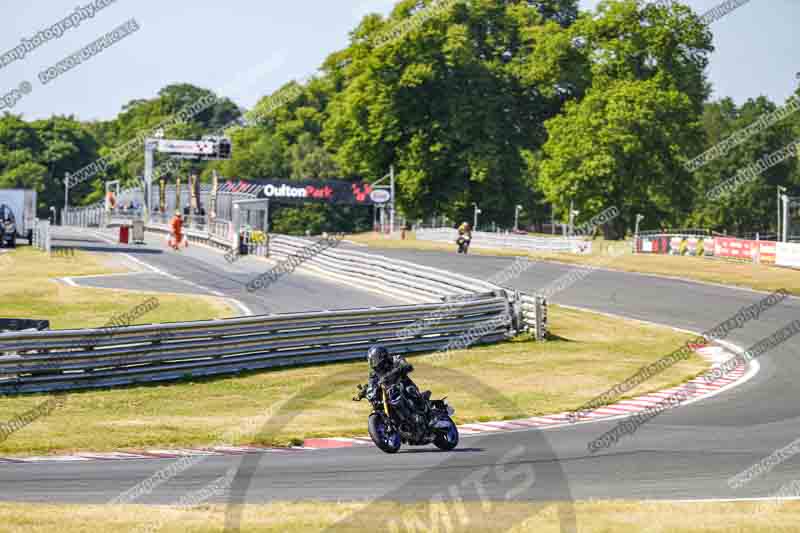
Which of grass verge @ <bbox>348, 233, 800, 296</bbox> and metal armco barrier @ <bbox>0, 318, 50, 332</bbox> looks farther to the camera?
grass verge @ <bbox>348, 233, 800, 296</bbox>

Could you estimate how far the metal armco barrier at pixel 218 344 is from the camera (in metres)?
16.8

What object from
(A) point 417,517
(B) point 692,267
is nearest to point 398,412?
(A) point 417,517

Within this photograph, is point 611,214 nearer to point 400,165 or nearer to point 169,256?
point 400,165

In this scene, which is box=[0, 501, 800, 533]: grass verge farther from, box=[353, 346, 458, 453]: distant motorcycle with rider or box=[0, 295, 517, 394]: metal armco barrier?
box=[0, 295, 517, 394]: metal armco barrier

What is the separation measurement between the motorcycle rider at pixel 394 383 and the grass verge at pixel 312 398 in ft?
5.57

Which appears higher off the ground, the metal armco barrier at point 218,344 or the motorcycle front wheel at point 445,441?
the metal armco barrier at point 218,344

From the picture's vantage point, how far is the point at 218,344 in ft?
62.3

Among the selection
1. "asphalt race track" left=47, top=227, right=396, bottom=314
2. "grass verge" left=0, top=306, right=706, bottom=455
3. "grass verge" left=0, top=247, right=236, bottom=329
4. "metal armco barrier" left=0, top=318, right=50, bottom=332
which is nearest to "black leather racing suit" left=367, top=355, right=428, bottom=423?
"grass verge" left=0, top=306, right=706, bottom=455

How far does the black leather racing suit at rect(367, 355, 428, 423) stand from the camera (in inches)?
498

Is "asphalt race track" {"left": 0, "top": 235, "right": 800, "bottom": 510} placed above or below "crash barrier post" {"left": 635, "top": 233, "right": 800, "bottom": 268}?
below

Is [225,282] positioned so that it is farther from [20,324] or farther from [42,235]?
[42,235]

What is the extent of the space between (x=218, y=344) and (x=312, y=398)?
2.57 metres

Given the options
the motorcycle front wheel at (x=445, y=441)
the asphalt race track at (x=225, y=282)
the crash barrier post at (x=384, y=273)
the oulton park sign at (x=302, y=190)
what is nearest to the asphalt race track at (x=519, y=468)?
the motorcycle front wheel at (x=445, y=441)

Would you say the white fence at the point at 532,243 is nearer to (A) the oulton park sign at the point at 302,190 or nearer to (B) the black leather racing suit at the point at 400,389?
(A) the oulton park sign at the point at 302,190
